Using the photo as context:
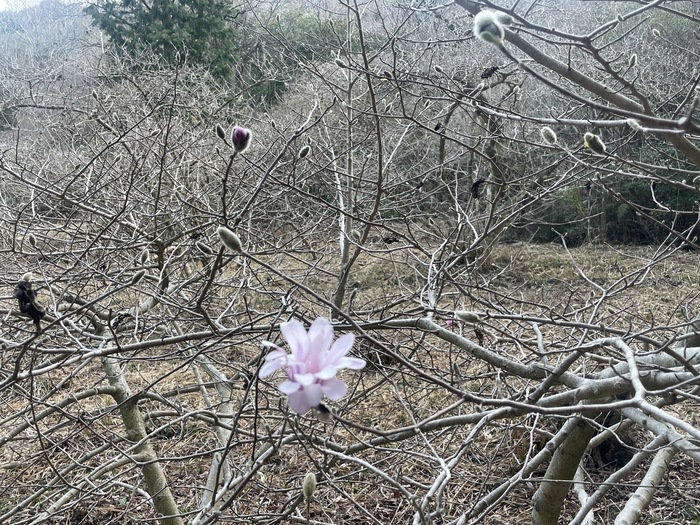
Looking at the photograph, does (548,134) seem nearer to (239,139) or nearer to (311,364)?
(239,139)

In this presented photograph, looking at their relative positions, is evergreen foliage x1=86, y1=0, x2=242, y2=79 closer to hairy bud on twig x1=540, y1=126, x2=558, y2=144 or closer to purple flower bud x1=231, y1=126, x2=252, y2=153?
hairy bud on twig x1=540, y1=126, x2=558, y2=144

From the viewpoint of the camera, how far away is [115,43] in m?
13.0

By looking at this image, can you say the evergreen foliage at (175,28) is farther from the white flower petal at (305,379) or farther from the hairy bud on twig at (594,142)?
the white flower petal at (305,379)

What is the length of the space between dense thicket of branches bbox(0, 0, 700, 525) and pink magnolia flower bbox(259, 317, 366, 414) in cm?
12

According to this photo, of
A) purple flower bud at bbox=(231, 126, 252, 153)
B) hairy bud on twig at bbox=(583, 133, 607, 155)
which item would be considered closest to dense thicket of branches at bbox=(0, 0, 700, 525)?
hairy bud on twig at bbox=(583, 133, 607, 155)

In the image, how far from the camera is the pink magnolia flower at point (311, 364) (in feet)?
2.65

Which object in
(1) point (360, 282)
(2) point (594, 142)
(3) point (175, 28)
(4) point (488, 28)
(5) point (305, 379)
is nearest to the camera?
(5) point (305, 379)

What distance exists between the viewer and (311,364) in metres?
0.86

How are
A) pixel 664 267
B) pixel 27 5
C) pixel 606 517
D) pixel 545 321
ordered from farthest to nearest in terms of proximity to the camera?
pixel 27 5 < pixel 664 267 < pixel 606 517 < pixel 545 321

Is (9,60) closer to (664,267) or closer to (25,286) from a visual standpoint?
(664,267)

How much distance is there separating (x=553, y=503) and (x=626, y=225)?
889cm

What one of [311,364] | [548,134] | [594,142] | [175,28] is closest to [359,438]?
[548,134]

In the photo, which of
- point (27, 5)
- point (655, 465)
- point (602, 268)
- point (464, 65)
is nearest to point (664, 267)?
point (602, 268)

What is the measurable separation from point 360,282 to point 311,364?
7.97 metres
